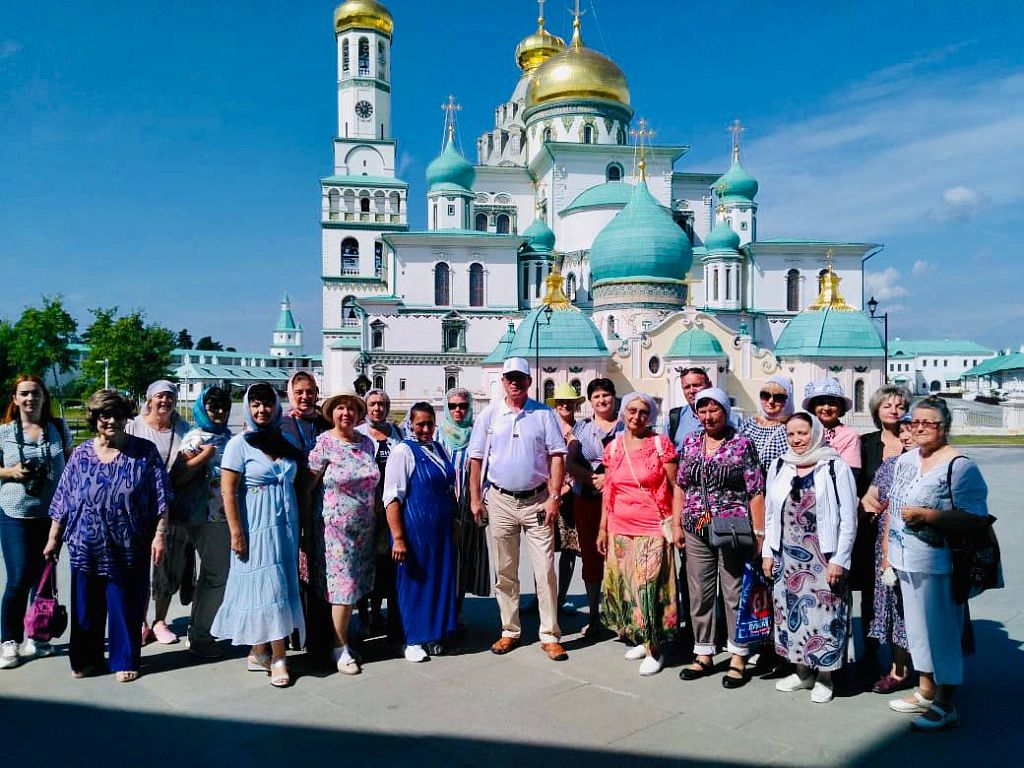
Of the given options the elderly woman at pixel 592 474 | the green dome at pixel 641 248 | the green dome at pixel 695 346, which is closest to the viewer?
the elderly woman at pixel 592 474

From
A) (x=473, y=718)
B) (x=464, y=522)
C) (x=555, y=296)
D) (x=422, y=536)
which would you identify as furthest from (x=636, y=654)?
(x=555, y=296)

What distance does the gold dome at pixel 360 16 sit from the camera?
4092 centimetres

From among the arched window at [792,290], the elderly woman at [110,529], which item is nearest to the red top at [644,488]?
the elderly woman at [110,529]

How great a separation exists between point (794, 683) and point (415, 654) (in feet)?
7.83

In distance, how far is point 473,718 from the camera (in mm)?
4129

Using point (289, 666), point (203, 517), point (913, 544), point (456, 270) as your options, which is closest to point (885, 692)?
point (913, 544)

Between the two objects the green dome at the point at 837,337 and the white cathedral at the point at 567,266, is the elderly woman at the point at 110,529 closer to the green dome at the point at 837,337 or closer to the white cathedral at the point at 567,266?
the white cathedral at the point at 567,266

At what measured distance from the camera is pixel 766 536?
439 centimetres

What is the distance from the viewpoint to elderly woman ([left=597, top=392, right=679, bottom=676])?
484cm

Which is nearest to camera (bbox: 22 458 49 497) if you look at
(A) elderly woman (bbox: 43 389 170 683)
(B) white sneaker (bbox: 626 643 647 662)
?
(A) elderly woman (bbox: 43 389 170 683)

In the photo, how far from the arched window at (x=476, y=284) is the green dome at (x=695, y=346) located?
34.3 feet

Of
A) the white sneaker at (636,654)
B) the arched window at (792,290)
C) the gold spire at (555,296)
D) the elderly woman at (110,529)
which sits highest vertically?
the arched window at (792,290)

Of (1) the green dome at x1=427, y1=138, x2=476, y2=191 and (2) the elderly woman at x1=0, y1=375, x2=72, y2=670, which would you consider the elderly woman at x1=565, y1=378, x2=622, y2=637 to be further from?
(1) the green dome at x1=427, y1=138, x2=476, y2=191

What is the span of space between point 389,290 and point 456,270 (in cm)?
400
